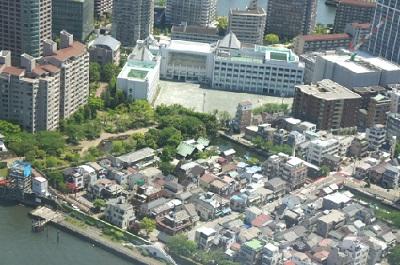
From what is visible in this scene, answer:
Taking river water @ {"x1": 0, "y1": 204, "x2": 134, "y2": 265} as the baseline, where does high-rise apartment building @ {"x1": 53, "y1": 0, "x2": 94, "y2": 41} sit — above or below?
above

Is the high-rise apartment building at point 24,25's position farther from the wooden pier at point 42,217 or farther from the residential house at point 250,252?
the residential house at point 250,252

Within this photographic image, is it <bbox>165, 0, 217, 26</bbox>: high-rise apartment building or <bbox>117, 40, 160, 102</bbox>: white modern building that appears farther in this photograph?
<bbox>165, 0, 217, 26</bbox>: high-rise apartment building

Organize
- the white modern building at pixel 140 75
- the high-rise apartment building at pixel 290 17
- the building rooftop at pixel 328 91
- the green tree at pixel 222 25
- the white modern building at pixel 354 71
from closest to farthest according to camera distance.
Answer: the building rooftop at pixel 328 91
the white modern building at pixel 140 75
the white modern building at pixel 354 71
the green tree at pixel 222 25
the high-rise apartment building at pixel 290 17

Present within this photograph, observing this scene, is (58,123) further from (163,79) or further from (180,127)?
(163,79)

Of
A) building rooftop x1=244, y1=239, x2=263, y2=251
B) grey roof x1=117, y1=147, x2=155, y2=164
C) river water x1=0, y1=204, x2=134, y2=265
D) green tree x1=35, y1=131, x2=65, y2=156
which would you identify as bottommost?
river water x1=0, y1=204, x2=134, y2=265

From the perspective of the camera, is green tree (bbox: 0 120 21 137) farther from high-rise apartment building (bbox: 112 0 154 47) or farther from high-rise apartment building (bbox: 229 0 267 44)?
high-rise apartment building (bbox: 229 0 267 44)

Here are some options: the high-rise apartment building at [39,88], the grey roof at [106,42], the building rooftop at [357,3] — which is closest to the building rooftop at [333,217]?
the high-rise apartment building at [39,88]

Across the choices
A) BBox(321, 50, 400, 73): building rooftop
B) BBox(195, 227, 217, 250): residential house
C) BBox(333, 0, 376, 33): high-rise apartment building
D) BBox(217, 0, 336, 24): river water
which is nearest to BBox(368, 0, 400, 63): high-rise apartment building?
BBox(321, 50, 400, 73): building rooftop
